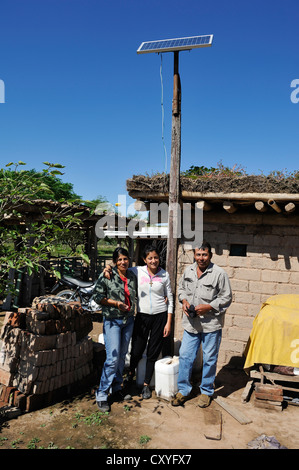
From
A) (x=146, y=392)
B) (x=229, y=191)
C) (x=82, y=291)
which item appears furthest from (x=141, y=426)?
(x=82, y=291)

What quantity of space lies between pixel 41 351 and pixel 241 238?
11.9ft

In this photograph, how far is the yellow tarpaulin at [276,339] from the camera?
14.0ft

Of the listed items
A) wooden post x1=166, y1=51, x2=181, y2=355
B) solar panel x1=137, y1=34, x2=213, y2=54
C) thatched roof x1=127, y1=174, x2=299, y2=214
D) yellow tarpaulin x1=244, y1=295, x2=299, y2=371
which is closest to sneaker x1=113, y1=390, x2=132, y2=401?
wooden post x1=166, y1=51, x2=181, y2=355

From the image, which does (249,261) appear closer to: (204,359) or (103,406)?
(204,359)

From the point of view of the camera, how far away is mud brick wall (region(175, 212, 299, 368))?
17.7ft

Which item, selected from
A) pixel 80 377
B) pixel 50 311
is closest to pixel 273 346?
pixel 80 377

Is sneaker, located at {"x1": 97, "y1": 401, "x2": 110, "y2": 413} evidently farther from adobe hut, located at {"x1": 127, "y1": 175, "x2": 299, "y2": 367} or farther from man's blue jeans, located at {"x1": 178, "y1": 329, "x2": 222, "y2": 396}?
adobe hut, located at {"x1": 127, "y1": 175, "x2": 299, "y2": 367}

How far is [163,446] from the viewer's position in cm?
338

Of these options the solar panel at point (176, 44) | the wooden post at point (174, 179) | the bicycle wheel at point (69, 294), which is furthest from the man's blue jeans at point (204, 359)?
the bicycle wheel at point (69, 294)

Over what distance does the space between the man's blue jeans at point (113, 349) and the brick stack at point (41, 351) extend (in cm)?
55

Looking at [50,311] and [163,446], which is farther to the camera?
[50,311]
